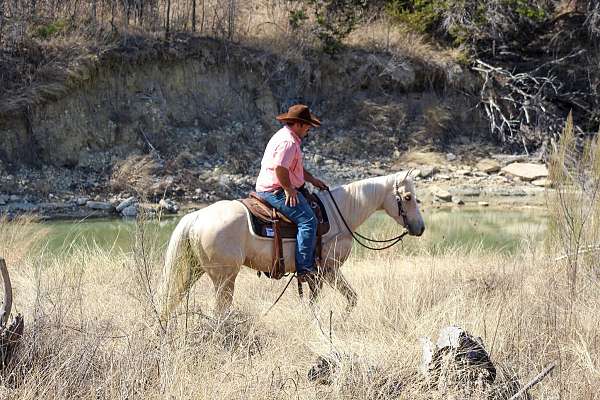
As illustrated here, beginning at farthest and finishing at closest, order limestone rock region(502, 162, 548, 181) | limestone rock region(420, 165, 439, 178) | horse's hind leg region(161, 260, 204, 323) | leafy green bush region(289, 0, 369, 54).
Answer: leafy green bush region(289, 0, 369, 54), limestone rock region(502, 162, 548, 181), limestone rock region(420, 165, 439, 178), horse's hind leg region(161, 260, 204, 323)

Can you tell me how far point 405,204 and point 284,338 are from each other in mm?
2147

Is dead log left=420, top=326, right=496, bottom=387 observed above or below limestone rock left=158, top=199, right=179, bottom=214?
above

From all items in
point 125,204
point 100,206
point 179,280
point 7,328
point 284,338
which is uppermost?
point 7,328

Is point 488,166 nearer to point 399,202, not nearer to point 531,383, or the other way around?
point 399,202

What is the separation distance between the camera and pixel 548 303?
17.1 ft

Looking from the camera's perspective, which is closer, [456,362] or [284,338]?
[456,362]

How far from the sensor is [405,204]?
6.43m

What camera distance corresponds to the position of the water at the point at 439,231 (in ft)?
31.6

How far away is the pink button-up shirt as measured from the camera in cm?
571

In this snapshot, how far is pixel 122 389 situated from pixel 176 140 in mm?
16103

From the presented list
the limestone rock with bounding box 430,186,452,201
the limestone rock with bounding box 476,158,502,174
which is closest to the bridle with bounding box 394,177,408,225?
the limestone rock with bounding box 430,186,452,201

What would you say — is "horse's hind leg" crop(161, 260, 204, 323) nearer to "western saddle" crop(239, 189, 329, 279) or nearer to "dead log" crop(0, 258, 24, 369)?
"western saddle" crop(239, 189, 329, 279)

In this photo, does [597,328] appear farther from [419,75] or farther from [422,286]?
[419,75]

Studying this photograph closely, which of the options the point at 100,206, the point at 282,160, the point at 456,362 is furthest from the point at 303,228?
the point at 100,206
